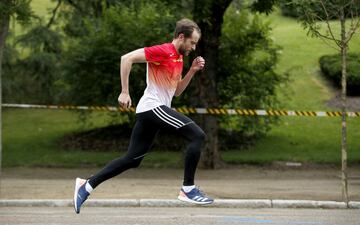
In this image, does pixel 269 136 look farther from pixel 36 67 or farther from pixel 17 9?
pixel 17 9

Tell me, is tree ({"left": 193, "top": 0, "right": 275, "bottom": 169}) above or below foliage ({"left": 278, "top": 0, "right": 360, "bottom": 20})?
below

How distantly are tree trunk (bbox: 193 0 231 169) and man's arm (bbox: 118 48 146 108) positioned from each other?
10.8 m

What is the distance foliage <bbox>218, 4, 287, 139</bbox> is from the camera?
20844 millimetres

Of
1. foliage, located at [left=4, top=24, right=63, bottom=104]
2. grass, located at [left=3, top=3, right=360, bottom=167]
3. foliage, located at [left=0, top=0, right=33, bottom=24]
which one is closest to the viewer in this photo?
foliage, located at [left=0, top=0, right=33, bottom=24]

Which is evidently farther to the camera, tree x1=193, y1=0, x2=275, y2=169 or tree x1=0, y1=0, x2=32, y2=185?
tree x1=193, y1=0, x2=275, y2=169

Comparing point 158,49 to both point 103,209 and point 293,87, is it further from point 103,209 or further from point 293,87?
point 293,87

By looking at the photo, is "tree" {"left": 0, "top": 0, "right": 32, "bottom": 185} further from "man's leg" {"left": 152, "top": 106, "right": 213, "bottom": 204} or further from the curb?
"man's leg" {"left": 152, "top": 106, "right": 213, "bottom": 204}

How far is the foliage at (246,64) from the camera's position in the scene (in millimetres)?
20844

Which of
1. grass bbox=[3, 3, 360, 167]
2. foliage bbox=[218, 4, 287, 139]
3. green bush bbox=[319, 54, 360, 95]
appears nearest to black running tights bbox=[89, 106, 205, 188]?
grass bbox=[3, 3, 360, 167]

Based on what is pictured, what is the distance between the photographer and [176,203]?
42.1 ft

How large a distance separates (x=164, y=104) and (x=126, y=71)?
0.58 meters

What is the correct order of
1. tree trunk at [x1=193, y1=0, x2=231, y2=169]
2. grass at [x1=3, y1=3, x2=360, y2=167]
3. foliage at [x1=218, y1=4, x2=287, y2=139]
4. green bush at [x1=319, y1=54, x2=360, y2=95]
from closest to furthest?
tree trunk at [x1=193, y1=0, x2=231, y2=169] < foliage at [x1=218, y1=4, x2=287, y2=139] < grass at [x1=3, y1=3, x2=360, y2=167] < green bush at [x1=319, y1=54, x2=360, y2=95]

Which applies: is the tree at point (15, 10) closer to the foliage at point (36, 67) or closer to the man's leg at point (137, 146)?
the man's leg at point (137, 146)

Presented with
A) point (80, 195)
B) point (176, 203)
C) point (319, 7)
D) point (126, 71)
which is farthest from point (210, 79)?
point (126, 71)
